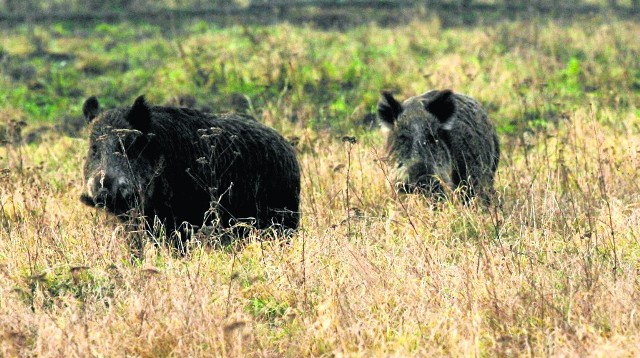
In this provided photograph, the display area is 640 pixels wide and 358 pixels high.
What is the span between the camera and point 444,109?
8.21 m

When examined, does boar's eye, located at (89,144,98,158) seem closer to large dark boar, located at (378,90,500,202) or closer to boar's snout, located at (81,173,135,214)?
boar's snout, located at (81,173,135,214)

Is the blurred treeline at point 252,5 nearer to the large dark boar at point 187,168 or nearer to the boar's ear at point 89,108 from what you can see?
the boar's ear at point 89,108

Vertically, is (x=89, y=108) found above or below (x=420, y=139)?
above

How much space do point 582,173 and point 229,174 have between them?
10.9 feet

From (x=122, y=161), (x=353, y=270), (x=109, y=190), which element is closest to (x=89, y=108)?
(x=122, y=161)

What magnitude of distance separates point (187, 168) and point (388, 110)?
91.9 inches

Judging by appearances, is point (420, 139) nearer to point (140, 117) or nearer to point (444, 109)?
point (444, 109)

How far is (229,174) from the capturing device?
6.95 m

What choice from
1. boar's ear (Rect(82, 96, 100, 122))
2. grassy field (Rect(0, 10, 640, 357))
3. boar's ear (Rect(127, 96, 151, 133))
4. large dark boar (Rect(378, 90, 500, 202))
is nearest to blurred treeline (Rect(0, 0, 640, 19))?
grassy field (Rect(0, 10, 640, 357))

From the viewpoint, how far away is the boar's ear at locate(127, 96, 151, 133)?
6.44m

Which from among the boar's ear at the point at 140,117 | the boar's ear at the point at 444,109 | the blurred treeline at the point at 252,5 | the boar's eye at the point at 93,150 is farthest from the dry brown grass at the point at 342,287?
the blurred treeline at the point at 252,5

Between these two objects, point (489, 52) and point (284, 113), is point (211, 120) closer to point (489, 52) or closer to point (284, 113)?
point (284, 113)

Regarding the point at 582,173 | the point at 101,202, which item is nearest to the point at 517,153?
the point at 582,173

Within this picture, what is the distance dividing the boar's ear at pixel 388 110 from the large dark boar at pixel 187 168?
1245 millimetres
